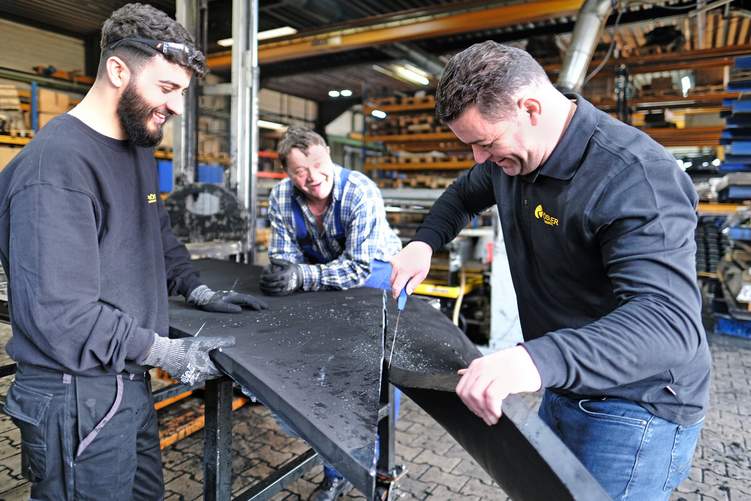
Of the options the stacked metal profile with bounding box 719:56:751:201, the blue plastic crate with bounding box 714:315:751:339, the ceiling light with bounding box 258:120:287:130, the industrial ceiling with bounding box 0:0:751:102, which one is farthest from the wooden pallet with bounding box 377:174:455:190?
the ceiling light with bounding box 258:120:287:130

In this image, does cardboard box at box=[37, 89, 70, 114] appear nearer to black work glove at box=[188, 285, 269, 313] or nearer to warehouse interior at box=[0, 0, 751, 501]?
warehouse interior at box=[0, 0, 751, 501]

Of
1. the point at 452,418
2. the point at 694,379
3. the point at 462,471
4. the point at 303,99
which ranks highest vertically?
the point at 303,99

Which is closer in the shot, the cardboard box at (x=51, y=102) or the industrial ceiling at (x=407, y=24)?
the industrial ceiling at (x=407, y=24)

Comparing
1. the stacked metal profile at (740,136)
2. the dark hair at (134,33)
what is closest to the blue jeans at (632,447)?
the dark hair at (134,33)

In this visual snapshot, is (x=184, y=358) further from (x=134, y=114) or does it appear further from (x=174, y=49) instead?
(x=174, y=49)

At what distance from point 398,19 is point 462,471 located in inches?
202

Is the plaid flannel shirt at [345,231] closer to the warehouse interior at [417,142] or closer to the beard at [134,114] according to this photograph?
the warehouse interior at [417,142]

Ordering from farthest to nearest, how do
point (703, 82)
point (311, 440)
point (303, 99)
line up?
point (303, 99) → point (703, 82) → point (311, 440)

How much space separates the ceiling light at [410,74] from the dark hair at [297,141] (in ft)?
21.9

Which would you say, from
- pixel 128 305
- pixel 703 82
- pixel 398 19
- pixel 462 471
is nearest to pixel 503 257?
pixel 462 471

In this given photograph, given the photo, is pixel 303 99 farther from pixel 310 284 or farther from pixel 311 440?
pixel 311 440

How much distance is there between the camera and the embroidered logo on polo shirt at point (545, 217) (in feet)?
4.04

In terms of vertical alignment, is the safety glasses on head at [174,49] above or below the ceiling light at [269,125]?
below

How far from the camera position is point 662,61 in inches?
247
